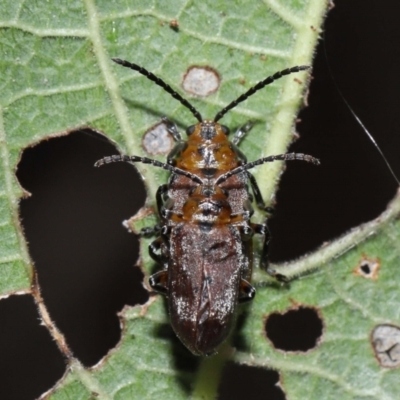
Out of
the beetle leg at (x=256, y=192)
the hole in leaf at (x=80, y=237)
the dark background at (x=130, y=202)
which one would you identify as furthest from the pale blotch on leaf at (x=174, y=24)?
the hole in leaf at (x=80, y=237)

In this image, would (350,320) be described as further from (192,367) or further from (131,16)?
(131,16)

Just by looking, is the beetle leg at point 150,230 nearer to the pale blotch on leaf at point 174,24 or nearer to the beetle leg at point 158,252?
the beetle leg at point 158,252

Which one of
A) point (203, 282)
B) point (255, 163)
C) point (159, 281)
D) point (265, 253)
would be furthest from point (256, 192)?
point (159, 281)

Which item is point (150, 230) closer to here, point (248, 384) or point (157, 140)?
point (157, 140)

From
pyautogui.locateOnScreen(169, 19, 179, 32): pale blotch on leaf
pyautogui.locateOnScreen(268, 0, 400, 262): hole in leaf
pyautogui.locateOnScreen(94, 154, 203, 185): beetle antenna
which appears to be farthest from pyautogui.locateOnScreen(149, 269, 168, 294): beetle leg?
pyautogui.locateOnScreen(169, 19, 179, 32): pale blotch on leaf

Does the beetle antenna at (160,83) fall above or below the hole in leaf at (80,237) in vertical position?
above

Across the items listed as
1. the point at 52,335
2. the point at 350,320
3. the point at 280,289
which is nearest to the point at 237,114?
the point at 280,289
